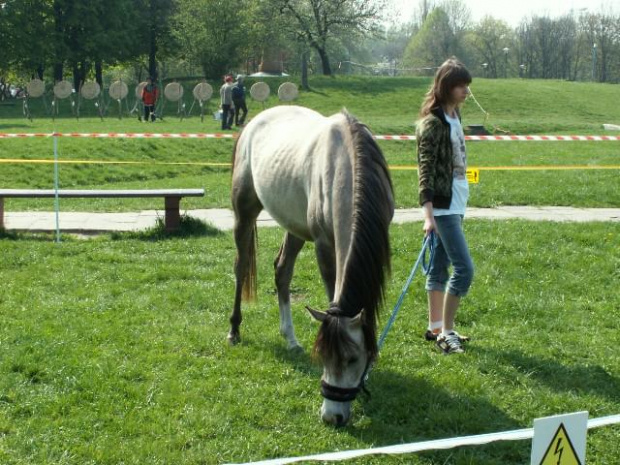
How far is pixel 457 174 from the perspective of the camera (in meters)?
5.63

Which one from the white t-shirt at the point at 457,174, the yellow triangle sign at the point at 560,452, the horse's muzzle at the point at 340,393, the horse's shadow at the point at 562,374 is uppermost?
the white t-shirt at the point at 457,174

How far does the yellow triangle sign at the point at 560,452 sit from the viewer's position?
2.54m

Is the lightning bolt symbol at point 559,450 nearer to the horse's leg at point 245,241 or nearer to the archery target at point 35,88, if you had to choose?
the horse's leg at point 245,241

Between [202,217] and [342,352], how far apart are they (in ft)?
24.5

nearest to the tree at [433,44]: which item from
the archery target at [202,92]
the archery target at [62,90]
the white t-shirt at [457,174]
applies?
the archery target at [202,92]

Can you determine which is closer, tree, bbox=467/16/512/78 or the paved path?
the paved path

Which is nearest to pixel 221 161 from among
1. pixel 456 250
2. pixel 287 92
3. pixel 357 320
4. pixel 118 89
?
pixel 287 92

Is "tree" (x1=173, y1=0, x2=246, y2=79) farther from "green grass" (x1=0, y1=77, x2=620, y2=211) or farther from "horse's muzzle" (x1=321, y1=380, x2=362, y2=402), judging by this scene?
"horse's muzzle" (x1=321, y1=380, x2=362, y2=402)

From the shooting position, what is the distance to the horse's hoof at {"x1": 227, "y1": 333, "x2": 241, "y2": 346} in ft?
19.8

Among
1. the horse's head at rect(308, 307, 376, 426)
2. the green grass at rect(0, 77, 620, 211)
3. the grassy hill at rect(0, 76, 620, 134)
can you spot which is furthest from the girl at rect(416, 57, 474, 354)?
the grassy hill at rect(0, 76, 620, 134)

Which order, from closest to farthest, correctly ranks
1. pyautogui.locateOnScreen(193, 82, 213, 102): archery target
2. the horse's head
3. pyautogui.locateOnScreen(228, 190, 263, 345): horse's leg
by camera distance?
the horse's head < pyautogui.locateOnScreen(228, 190, 263, 345): horse's leg < pyautogui.locateOnScreen(193, 82, 213, 102): archery target

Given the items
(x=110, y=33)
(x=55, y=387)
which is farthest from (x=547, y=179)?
(x=110, y=33)

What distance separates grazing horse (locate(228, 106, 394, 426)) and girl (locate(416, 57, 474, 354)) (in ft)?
2.22

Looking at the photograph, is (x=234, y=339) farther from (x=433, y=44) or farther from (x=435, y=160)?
(x=433, y=44)
